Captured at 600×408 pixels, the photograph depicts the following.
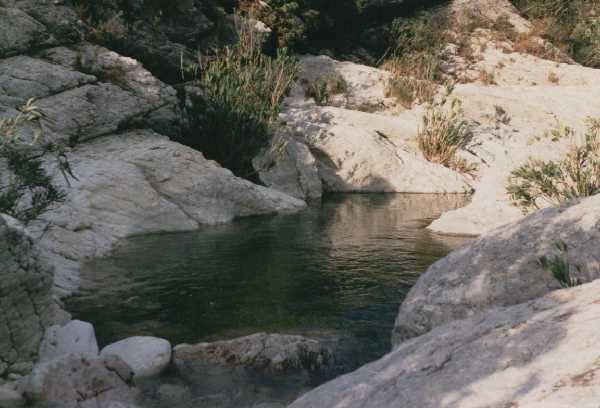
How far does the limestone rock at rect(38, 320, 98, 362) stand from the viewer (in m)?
6.69

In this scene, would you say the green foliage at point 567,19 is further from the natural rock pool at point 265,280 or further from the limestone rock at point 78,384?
the limestone rock at point 78,384

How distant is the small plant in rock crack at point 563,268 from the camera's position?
494cm

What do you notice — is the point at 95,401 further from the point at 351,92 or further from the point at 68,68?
the point at 351,92

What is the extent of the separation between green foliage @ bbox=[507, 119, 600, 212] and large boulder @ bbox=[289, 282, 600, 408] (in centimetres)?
594

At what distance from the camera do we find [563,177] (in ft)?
32.1

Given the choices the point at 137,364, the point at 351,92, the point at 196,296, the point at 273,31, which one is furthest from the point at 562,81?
the point at 137,364

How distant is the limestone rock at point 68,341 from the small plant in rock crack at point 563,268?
4409 millimetres

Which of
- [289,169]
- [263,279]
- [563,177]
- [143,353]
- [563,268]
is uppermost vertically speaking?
[563,268]

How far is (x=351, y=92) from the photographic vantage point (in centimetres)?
2492

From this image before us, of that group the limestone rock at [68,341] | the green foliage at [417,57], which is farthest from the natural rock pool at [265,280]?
the green foliage at [417,57]

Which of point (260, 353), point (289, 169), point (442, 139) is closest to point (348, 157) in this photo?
point (289, 169)

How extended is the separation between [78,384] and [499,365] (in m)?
3.98

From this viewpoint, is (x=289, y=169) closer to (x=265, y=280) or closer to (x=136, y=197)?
(x=136, y=197)

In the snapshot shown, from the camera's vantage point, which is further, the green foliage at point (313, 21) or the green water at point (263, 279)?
the green foliage at point (313, 21)
